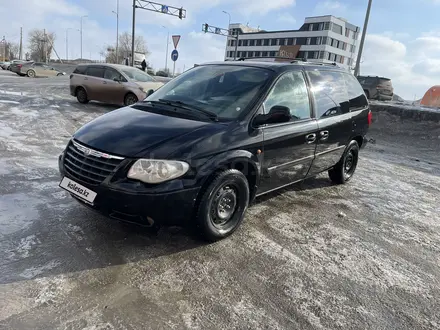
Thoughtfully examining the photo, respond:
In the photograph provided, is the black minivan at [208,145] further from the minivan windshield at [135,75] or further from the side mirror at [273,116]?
the minivan windshield at [135,75]

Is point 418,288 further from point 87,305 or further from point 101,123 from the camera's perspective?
point 101,123

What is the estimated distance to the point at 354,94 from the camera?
5629mm

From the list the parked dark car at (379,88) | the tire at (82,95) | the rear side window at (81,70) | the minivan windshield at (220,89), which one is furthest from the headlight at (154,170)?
the parked dark car at (379,88)

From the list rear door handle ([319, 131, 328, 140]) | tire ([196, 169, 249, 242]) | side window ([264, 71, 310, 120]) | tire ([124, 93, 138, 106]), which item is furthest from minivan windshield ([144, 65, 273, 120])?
tire ([124, 93, 138, 106])

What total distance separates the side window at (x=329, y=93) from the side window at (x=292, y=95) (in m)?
0.24

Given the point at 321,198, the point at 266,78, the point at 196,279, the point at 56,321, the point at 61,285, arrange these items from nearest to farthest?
the point at 56,321, the point at 61,285, the point at 196,279, the point at 266,78, the point at 321,198

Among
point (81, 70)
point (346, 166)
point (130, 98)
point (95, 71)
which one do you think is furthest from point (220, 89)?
point (81, 70)

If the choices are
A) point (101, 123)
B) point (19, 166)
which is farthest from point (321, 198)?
point (19, 166)

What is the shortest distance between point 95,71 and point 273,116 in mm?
11415

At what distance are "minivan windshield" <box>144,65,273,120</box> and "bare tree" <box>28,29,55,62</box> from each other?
8870 centimetres

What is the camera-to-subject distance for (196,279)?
2.84 m

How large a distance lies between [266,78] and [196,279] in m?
2.33

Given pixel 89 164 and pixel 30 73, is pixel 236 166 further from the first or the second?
pixel 30 73

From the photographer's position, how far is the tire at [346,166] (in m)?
5.59
